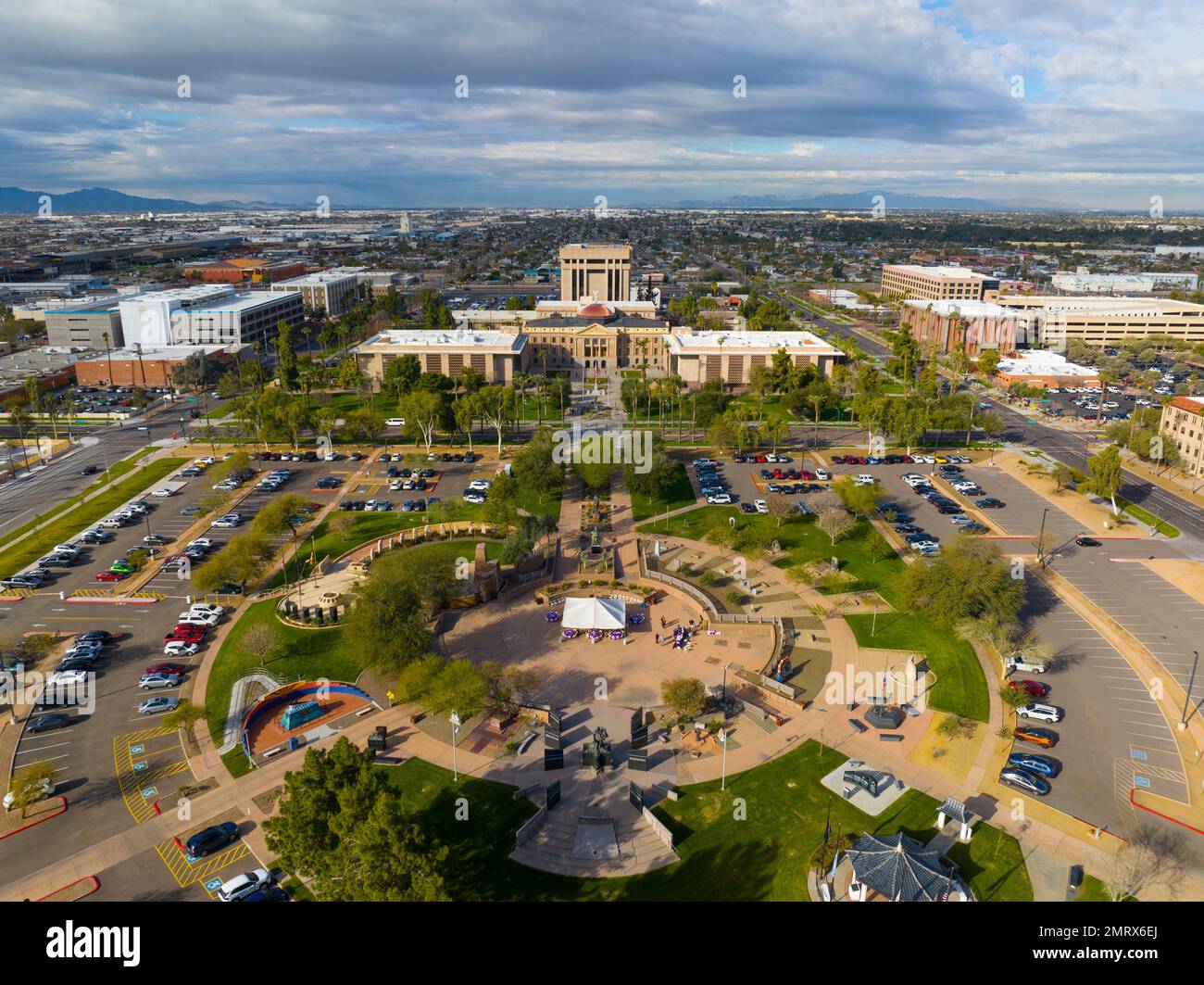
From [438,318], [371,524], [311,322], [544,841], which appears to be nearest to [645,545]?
[371,524]

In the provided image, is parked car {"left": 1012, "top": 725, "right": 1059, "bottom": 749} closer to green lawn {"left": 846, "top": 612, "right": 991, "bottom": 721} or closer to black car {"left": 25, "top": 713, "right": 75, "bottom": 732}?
green lawn {"left": 846, "top": 612, "right": 991, "bottom": 721}

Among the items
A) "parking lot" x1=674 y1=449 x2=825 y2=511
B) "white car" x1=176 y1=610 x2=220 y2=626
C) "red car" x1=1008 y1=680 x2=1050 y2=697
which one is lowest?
"red car" x1=1008 y1=680 x2=1050 y2=697

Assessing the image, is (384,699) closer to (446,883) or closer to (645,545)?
(446,883)

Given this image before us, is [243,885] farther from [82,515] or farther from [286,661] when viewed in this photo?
[82,515]

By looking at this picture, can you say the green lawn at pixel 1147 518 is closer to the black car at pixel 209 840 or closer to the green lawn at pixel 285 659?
the green lawn at pixel 285 659

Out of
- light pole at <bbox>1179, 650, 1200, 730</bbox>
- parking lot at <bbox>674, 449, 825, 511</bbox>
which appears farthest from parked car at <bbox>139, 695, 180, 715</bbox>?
light pole at <bbox>1179, 650, 1200, 730</bbox>

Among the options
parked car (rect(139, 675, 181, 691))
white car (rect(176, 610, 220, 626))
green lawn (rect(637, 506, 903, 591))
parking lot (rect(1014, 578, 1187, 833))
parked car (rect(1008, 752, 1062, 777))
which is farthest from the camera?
green lawn (rect(637, 506, 903, 591))
